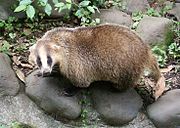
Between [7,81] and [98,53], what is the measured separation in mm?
986

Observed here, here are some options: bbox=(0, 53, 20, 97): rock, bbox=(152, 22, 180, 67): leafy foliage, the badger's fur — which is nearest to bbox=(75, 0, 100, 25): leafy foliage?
the badger's fur

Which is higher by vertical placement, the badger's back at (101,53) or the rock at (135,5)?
the badger's back at (101,53)

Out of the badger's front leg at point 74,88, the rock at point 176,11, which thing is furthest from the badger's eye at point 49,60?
the rock at point 176,11

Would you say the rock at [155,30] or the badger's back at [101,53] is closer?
the badger's back at [101,53]

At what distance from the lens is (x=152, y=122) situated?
4.81m

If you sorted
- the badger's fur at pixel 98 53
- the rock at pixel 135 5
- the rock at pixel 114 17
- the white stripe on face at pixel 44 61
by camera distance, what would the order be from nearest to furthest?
the white stripe on face at pixel 44 61 < the badger's fur at pixel 98 53 < the rock at pixel 114 17 < the rock at pixel 135 5

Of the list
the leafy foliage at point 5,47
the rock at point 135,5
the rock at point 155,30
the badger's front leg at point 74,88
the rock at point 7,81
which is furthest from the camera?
the rock at point 135,5

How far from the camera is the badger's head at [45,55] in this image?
4.24 meters

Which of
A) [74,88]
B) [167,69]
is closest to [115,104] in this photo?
[74,88]

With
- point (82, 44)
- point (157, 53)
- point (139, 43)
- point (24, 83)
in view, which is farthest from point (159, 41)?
point (24, 83)

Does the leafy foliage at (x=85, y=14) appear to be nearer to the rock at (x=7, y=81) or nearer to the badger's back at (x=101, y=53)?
the badger's back at (x=101, y=53)

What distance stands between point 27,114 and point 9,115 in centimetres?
18

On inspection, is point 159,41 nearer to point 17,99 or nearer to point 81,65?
point 81,65

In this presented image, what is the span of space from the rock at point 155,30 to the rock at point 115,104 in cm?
82
